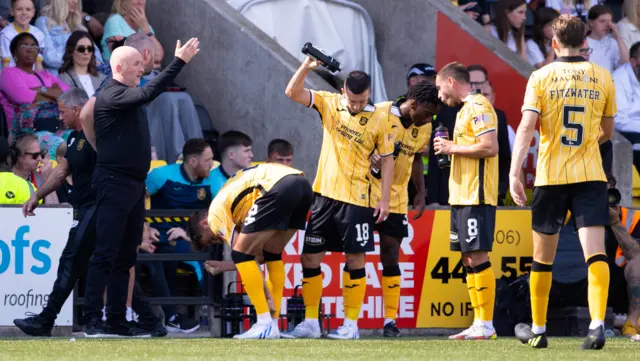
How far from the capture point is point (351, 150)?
1095 centimetres

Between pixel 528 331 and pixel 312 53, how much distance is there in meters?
2.77

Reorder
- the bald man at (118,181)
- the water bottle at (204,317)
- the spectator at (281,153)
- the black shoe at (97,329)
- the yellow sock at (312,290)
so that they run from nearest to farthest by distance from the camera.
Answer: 1. the bald man at (118,181)
2. the black shoe at (97,329)
3. the yellow sock at (312,290)
4. the water bottle at (204,317)
5. the spectator at (281,153)

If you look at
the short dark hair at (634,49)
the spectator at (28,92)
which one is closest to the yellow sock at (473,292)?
the spectator at (28,92)

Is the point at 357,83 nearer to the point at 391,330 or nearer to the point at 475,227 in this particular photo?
the point at 475,227

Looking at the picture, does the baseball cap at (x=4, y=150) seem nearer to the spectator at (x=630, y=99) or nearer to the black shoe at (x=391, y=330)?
the black shoe at (x=391, y=330)

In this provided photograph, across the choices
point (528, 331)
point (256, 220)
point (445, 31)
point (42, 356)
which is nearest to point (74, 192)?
point (256, 220)

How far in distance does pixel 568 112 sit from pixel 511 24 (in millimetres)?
7337

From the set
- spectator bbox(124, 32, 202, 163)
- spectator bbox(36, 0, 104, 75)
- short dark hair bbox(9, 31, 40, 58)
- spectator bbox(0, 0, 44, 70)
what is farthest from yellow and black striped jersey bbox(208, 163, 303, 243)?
spectator bbox(0, 0, 44, 70)

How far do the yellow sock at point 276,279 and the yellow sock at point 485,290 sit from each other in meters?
1.52

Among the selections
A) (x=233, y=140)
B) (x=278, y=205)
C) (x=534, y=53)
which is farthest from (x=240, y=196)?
(x=534, y=53)

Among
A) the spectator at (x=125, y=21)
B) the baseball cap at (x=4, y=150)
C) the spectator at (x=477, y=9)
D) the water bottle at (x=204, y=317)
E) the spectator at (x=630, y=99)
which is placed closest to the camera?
the water bottle at (x=204, y=317)

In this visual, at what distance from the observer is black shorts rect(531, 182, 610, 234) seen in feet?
29.4

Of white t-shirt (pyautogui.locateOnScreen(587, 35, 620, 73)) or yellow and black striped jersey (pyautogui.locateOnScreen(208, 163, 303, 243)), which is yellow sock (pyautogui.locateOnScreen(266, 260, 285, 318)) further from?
white t-shirt (pyautogui.locateOnScreen(587, 35, 620, 73))

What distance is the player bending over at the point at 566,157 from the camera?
8969 mm
